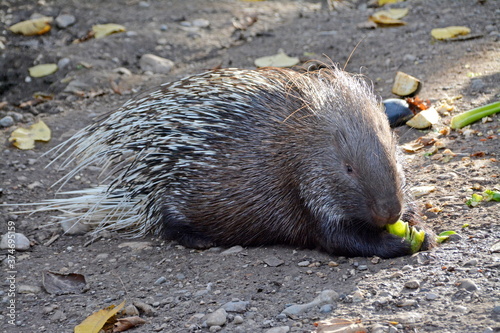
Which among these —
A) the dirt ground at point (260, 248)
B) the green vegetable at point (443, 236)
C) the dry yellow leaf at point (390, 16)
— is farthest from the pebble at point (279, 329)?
the dry yellow leaf at point (390, 16)

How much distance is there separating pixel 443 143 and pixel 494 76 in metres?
0.90

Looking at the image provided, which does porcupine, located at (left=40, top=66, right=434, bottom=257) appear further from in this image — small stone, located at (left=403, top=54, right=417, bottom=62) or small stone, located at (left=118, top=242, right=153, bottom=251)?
small stone, located at (left=403, top=54, right=417, bottom=62)

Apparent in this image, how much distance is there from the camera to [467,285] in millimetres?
2350

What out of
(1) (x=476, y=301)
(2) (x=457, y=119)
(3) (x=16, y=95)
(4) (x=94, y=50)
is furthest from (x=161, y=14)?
(1) (x=476, y=301)

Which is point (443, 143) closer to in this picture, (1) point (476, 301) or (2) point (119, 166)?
(1) point (476, 301)

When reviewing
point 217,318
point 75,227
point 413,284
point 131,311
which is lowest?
point 75,227

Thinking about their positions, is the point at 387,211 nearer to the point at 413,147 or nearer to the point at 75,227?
the point at 413,147

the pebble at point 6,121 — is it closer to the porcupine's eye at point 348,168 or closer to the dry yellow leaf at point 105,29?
the dry yellow leaf at point 105,29

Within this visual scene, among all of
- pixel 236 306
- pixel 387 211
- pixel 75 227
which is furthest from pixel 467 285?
pixel 75 227

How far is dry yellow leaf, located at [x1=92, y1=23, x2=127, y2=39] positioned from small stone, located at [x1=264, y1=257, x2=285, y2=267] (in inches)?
137

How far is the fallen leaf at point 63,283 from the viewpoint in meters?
2.96

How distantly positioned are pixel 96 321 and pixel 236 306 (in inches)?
22.7

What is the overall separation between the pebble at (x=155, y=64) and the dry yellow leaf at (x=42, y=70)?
0.73 metres

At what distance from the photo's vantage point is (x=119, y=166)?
3557mm
